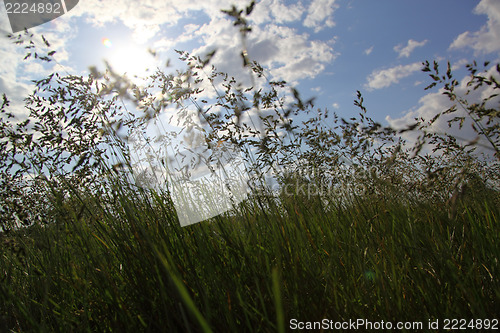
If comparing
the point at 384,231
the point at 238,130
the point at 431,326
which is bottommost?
the point at 431,326

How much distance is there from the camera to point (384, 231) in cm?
186

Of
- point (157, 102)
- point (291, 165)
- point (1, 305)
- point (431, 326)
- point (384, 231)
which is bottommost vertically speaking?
point (431, 326)

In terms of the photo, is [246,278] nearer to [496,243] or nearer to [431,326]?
[431,326]

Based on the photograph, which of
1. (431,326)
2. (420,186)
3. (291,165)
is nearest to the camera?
(431,326)

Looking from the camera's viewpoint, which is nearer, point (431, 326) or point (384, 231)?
point (431, 326)

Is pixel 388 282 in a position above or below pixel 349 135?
below

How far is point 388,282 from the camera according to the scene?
142cm

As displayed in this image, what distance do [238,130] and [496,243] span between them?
202 cm

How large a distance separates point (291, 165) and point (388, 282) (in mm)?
2033

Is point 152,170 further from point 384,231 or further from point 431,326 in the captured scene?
point 431,326

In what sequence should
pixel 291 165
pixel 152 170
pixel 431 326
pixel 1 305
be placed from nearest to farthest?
pixel 431 326
pixel 1 305
pixel 152 170
pixel 291 165

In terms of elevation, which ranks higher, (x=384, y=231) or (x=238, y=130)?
(x=238, y=130)

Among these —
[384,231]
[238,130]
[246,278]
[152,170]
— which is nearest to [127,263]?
[246,278]

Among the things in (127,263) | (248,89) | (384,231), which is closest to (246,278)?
(127,263)
